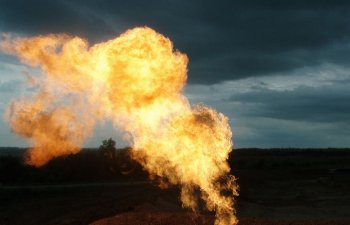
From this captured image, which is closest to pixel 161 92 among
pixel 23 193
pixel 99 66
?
pixel 99 66

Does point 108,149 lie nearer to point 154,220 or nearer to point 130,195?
point 130,195

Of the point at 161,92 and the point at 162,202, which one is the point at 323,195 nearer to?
the point at 162,202

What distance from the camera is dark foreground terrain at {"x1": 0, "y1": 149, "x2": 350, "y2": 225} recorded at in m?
22.5

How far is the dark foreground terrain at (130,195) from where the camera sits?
886 inches

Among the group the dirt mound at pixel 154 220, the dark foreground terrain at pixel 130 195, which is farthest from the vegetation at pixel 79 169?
the dirt mound at pixel 154 220

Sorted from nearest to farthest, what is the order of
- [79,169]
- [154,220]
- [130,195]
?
[154,220], [130,195], [79,169]

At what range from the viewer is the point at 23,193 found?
113 feet

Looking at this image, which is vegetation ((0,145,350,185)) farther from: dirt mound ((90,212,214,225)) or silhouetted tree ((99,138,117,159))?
dirt mound ((90,212,214,225))

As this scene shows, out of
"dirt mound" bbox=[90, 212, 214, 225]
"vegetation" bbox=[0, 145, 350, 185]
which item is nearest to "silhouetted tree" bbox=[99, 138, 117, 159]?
"vegetation" bbox=[0, 145, 350, 185]

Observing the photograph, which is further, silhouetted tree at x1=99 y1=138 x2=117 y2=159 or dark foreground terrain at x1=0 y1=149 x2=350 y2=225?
silhouetted tree at x1=99 y1=138 x2=117 y2=159

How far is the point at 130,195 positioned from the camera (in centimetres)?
3147

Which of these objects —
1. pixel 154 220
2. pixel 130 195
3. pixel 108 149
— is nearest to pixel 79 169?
pixel 108 149

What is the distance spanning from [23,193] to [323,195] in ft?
75.5

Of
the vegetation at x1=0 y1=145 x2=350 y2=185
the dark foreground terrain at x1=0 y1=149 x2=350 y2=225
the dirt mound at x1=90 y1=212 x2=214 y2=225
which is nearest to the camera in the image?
the dirt mound at x1=90 y1=212 x2=214 y2=225
